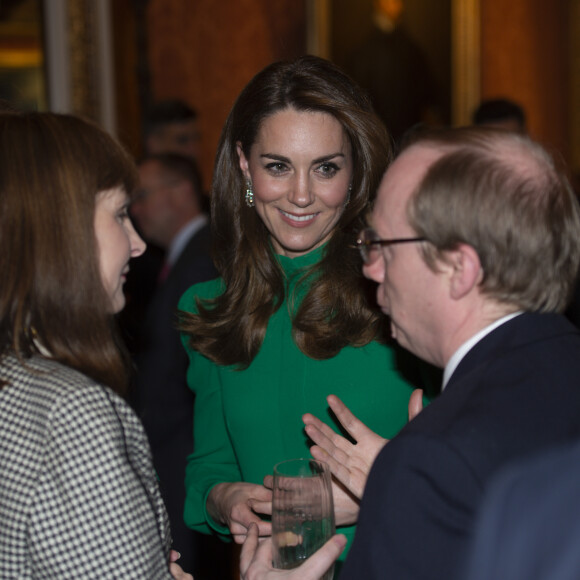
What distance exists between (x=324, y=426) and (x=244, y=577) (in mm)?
432

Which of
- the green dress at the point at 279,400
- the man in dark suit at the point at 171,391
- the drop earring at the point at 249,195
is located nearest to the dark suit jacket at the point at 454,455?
the green dress at the point at 279,400

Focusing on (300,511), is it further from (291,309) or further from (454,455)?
(291,309)

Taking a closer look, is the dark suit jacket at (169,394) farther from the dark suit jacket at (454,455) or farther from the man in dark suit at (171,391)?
the dark suit jacket at (454,455)

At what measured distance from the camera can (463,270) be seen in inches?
54.5

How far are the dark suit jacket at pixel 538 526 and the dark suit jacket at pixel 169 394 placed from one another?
213 centimetres

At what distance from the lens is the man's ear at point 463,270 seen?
137 centimetres

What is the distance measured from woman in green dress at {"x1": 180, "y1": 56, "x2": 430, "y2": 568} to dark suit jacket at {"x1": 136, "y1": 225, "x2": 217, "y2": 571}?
0.91 meters

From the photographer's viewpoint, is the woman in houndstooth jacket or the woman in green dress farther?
the woman in green dress

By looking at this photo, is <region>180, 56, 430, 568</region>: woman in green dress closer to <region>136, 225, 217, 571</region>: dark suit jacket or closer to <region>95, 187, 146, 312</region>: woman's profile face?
<region>95, 187, 146, 312</region>: woman's profile face

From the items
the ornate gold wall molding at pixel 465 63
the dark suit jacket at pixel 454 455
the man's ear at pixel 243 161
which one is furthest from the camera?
the ornate gold wall molding at pixel 465 63

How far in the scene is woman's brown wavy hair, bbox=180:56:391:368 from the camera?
87.2 inches

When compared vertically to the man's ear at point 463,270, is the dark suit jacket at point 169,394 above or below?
below

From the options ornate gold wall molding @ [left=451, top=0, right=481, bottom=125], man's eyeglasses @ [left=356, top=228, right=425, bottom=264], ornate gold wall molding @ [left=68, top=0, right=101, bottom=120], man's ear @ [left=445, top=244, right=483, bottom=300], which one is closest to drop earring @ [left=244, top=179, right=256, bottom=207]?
man's eyeglasses @ [left=356, top=228, right=425, bottom=264]

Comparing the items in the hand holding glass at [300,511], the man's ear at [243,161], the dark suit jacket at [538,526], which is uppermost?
the man's ear at [243,161]
